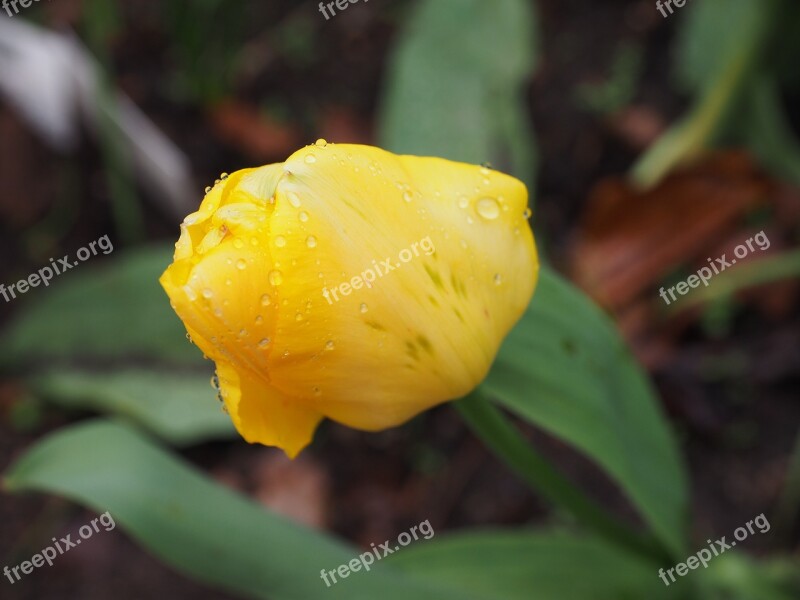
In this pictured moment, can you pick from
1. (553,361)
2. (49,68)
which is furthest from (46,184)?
(553,361)

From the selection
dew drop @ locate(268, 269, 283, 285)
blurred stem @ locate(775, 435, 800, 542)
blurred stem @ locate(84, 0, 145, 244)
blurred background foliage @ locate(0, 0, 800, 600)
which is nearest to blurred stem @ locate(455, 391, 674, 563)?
blurred background foliage @ locate(0, 0, 800, 600)

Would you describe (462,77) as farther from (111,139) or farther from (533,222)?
(111,139)

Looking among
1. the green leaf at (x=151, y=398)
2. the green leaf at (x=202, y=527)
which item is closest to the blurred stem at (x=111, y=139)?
the green leaf at (x=151, y=398)

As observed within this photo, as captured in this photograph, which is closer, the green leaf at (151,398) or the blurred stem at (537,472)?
the blurred stem at (537,472)

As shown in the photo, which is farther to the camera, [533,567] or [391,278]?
[533,567]

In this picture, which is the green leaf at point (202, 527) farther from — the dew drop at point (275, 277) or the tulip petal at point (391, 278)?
the dew drop at point (275, 277)

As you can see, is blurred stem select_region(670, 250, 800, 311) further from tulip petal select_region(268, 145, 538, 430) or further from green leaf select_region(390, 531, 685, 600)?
tulip petal select_region(268, 145, 538, 430)


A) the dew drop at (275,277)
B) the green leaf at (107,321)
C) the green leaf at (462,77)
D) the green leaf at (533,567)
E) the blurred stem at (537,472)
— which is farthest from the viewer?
the green leaf at (107,321)

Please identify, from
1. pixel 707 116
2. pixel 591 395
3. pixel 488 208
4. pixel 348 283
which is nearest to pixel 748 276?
pixel 707 116
